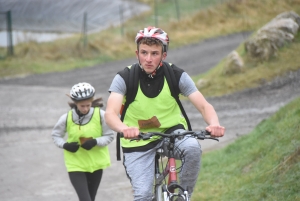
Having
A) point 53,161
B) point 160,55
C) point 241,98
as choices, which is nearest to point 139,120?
point 160,55

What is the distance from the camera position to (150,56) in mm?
5758

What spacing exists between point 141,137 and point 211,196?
153 inches

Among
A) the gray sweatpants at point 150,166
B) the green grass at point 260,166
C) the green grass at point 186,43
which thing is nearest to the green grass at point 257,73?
the green grass at point 186,43

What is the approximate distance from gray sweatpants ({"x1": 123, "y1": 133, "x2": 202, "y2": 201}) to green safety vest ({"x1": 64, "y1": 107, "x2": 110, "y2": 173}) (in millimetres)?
2293

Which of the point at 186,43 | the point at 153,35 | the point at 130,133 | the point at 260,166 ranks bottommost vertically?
the point at 260,166

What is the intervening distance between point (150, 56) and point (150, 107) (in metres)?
0.41

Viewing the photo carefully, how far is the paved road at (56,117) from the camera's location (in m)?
11.0

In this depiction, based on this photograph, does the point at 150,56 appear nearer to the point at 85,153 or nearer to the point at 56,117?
the point at 85,153

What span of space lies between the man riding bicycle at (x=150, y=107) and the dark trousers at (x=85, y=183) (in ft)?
6.95

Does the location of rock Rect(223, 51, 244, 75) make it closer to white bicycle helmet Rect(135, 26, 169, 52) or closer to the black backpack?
the black backpack

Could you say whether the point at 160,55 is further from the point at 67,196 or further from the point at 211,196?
the point at 67,196

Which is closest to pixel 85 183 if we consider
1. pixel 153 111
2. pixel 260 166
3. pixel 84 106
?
pixel 84 106

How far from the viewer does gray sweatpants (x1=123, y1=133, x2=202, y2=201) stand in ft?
18.4

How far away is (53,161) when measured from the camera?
1291cm
